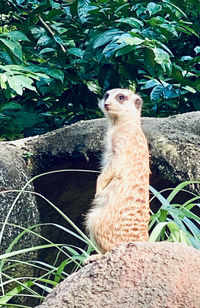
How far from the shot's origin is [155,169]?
9.60 ft

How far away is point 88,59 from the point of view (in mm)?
3355

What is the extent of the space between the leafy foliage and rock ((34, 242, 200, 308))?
5.08ft

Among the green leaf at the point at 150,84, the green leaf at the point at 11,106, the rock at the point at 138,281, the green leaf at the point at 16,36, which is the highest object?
the green leaf at the point at 16,36

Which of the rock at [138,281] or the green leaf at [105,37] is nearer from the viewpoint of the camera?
the rock at [138,281]

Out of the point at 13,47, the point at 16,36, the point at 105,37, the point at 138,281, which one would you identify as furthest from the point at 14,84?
the point at 138,281

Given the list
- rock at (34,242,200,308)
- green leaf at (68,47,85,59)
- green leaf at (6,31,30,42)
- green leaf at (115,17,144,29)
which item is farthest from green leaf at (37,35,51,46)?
rock at (34,242,200,308)

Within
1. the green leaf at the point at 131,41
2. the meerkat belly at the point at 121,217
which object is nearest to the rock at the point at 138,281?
the meerkat belly at the point at 121,217

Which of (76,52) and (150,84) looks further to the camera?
(150,84)

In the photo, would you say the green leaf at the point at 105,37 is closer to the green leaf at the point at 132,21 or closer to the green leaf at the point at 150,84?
the green leaf at the point at 132,21

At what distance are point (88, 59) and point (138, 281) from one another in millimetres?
2057

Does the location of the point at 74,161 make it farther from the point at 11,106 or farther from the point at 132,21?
the point at 132,21

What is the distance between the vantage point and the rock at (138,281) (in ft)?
4.65

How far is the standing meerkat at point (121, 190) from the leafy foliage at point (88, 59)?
66 cm

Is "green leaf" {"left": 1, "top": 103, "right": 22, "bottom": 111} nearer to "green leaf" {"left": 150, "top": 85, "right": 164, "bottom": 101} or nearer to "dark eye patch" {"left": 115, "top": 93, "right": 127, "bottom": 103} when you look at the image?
"green leaf" {"left": 150, "top": 85, "right": 164, "bottom": 101}
